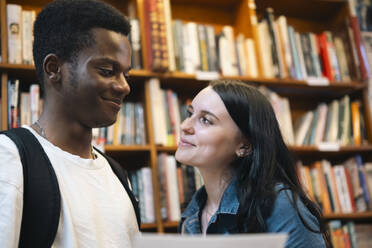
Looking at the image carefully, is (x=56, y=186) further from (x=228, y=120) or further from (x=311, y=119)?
(x=311, y=119)

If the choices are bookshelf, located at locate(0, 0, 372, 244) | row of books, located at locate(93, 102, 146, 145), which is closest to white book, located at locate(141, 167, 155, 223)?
bookshelf, located at locate(0, 0, 372, 244)

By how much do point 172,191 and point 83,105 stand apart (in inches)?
38.6

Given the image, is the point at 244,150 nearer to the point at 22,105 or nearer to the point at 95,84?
the point at 95,84

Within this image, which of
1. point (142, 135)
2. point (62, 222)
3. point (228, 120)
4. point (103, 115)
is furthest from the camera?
point (142, 135)

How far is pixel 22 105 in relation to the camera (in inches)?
73.7

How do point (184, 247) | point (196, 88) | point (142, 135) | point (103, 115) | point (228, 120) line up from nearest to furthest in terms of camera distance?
1. point (184, 247)
2. point (103, 115)
3. point (228, 120)
4. point (142, 135)
5. point (196, 88)

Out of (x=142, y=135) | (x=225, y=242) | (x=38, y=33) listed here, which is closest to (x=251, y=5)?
(x=142, y=135)

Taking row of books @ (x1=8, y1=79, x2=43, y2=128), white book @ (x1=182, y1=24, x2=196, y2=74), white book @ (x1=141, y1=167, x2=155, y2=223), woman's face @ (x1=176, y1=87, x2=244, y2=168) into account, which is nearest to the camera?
woman's face @ (x1=176, y1=87, x2=244, y2=168)

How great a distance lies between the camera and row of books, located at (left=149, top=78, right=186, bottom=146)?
6.79ft

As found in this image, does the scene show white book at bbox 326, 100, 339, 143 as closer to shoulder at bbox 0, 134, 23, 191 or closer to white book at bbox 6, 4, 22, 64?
white book at bbox 6, 4, 22, 64

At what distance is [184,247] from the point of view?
672mm

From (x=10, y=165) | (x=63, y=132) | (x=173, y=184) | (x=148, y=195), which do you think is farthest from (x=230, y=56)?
(x=10, y=165)

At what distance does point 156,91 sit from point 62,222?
1.20 meters

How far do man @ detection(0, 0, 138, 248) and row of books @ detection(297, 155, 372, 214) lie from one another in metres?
Result: 1.45
